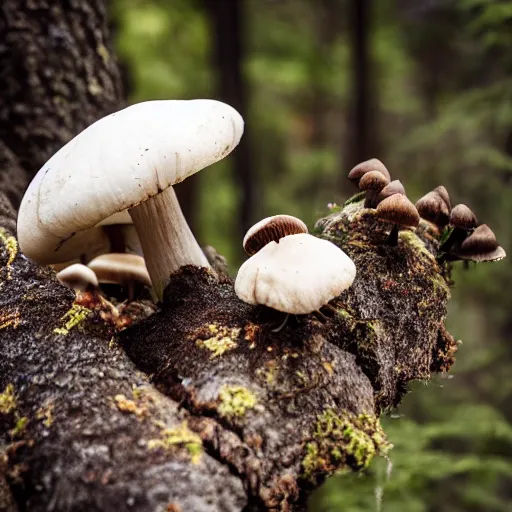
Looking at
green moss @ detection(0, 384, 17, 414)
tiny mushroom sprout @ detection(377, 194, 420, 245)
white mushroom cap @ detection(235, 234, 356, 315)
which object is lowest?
green moss @ detection(0, 384, 17, 414)

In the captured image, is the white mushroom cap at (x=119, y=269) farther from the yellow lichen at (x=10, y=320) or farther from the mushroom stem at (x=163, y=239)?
the yellow lichen at (x=10, y=320)

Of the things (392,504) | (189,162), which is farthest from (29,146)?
(392,504)

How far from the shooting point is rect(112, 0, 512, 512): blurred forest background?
4156mm

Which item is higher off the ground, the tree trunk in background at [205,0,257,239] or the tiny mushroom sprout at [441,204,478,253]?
the tree trunk in background at [205,0,257,239]

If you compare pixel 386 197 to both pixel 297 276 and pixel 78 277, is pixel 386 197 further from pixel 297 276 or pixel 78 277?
pixel 78 277

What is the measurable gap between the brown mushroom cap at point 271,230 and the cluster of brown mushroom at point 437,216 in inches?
14.0

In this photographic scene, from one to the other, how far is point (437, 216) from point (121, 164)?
1414mm

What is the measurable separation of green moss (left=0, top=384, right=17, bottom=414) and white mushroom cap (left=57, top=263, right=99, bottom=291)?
0.48m

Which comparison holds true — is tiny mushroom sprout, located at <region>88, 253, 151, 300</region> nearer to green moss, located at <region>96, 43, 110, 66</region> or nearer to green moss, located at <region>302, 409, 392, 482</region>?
green moss, located at <region>302, 409, 392, 482</region>

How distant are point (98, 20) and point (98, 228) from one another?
63.1 inches

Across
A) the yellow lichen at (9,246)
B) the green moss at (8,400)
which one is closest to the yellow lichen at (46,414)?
the green moss at (8,400)

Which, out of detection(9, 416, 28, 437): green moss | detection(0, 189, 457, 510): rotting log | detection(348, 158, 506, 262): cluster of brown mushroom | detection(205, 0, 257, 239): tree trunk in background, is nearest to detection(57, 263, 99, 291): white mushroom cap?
detection(0, 189, 457, 510): rotting log

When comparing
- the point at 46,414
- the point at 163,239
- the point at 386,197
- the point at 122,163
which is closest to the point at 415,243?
the point at 386,197

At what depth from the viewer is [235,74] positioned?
7.00m
